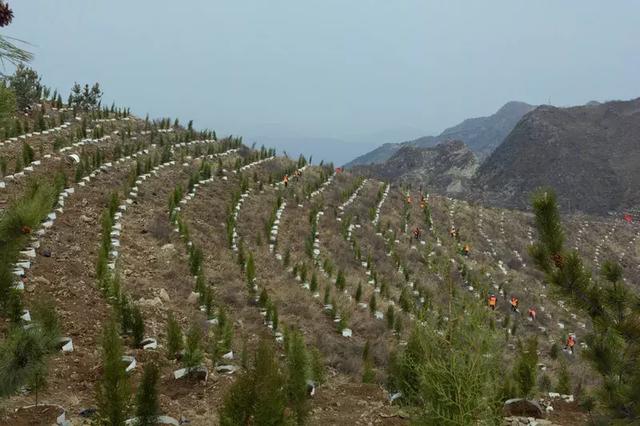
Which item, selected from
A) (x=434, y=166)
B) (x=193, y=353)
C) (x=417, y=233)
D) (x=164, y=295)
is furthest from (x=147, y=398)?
(x=434, y=166)

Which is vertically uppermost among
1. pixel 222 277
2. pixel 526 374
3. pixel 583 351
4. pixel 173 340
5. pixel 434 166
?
pixel 434 166

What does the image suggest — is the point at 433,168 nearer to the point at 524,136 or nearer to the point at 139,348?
the point at 524,136

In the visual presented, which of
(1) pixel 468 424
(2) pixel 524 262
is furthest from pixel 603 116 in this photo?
(1) pixel 468 424

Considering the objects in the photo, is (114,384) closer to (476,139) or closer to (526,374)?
(526,374)

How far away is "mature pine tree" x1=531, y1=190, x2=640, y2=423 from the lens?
386 centimetres

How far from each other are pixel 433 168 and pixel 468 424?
2473 inches

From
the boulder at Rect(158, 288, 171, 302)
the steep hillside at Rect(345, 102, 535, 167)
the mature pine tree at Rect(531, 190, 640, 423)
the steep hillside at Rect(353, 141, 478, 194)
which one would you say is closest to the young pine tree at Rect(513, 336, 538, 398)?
the mature pine tree at Rect(531, 190, 640, 423)

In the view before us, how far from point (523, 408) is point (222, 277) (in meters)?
5.97

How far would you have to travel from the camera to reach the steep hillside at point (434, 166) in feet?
197

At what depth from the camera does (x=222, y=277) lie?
9820 mm

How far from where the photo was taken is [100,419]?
12.4 feet

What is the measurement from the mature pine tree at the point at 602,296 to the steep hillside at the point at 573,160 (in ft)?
150

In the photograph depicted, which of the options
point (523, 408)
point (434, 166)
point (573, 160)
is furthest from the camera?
point (434, 166)

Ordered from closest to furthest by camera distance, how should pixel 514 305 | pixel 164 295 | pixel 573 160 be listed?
pixel 164 295 → pixel 514 305 → pixel 573 160
